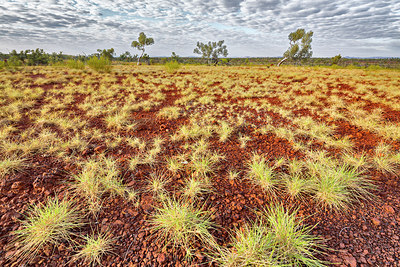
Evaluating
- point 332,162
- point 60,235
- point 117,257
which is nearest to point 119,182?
point 60,235

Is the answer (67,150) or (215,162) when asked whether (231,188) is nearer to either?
(215,162)

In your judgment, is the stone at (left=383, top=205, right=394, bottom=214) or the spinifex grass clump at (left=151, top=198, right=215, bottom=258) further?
the stone at (left=383, top=205, right=394, bottom=214)

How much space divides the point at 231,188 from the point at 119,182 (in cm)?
154

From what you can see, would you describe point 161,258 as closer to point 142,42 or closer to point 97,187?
point 97,187

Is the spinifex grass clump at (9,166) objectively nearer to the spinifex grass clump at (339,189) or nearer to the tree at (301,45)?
the spinifex grass clump at (339,189)

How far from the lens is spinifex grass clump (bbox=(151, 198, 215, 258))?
64.7 inches

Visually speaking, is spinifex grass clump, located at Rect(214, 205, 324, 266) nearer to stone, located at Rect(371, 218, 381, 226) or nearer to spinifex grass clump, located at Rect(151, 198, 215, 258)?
spinifex grass clump, located at Rect(151, 198, 215, 258)

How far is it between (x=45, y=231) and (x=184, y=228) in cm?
135

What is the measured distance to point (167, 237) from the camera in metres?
1.74

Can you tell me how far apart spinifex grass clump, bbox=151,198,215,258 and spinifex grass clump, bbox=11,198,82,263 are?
A: 847 mm

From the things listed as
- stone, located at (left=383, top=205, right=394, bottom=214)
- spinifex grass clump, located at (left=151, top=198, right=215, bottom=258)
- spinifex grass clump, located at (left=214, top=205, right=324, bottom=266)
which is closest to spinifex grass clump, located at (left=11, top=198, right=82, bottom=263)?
spinifex grass clump, located at (left=151, top=198, right=215, bottom=258)

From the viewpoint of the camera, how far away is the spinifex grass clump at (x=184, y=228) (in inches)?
64.7

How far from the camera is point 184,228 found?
169cm

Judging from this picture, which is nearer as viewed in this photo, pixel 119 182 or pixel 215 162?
pixel 119 182
